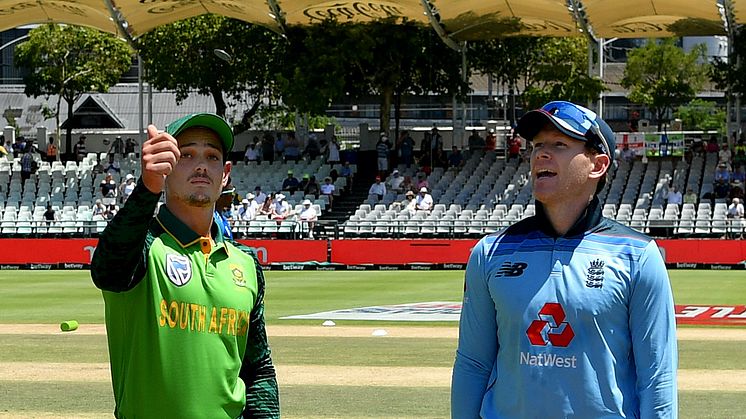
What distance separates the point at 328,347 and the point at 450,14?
91.3 ft

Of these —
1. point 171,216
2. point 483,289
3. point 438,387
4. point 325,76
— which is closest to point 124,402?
point 171,216

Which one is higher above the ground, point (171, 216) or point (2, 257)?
point (171, 216)

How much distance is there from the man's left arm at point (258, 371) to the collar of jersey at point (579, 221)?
3.42 feet

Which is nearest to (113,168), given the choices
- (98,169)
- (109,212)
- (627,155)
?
(98,169)

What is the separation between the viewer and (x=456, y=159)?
44.4 metres

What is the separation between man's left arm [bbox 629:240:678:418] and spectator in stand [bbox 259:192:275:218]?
3376 cm

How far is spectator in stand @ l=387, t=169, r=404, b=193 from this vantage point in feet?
137

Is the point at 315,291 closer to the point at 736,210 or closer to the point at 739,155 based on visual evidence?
the point at 736,210

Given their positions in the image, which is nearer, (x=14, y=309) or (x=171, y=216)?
(x=171, y=216)

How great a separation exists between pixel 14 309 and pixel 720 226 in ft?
63.5

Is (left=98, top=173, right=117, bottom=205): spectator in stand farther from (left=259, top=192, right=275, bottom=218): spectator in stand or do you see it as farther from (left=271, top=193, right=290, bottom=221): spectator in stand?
(left=271, top=193, right=290, bottom=221): spectator in stand

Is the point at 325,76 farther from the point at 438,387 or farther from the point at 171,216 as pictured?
the point at 171,216

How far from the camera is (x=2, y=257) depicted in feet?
117

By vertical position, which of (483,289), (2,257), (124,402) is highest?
(483,289)
